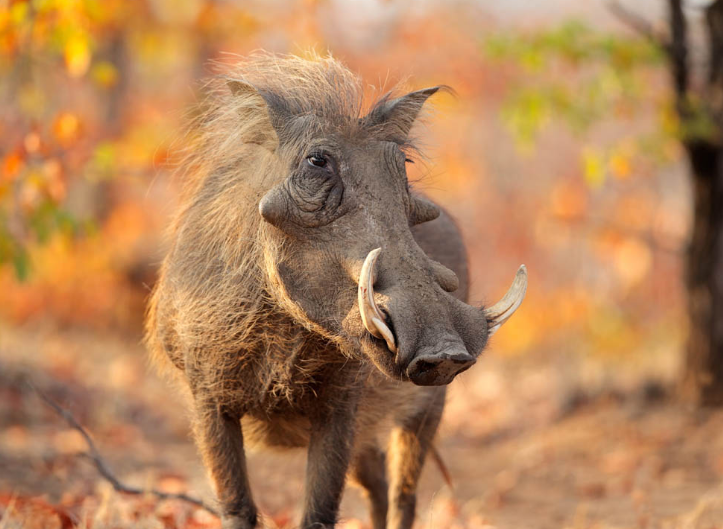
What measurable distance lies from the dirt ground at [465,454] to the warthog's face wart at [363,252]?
100cm

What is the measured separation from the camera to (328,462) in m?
→ 3.21

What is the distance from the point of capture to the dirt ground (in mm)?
4652

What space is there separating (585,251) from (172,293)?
12970 millimetres

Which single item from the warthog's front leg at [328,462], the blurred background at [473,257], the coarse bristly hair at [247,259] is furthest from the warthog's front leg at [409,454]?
the coarse bristly hair at [247,259]

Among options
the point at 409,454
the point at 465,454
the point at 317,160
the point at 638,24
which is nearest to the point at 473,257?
the point at 465,454

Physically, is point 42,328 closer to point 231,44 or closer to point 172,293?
point 231,44

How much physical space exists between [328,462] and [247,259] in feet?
2.56

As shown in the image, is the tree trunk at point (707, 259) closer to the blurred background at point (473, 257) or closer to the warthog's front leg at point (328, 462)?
the blurred background at point (473, 257)

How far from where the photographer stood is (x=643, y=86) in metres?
6.65

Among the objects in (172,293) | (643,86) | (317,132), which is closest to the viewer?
(317,132)

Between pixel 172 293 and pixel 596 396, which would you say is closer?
pixel 172 293

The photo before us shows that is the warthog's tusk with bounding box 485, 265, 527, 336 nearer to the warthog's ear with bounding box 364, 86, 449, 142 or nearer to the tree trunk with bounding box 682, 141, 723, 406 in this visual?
the warthog's ear with bounding box 364, 86, 449, 142

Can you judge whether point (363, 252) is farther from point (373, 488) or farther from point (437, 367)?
point (373, 488)

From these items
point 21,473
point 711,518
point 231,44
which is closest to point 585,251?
point 231,44
